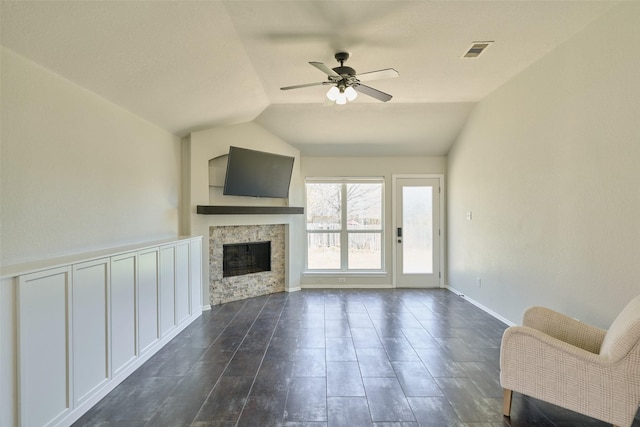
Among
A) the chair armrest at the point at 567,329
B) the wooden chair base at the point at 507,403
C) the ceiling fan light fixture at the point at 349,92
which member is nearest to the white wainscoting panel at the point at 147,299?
the ceiling fan light fixture at the point at 349,92

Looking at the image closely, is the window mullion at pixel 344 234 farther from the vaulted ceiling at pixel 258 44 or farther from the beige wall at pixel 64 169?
the beige wall at pixel 64 169

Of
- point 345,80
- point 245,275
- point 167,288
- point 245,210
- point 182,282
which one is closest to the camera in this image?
point 345,80

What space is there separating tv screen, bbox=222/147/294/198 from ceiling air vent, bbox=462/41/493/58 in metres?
2.97

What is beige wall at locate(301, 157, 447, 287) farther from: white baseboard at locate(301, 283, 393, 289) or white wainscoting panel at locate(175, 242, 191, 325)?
white wainscoting panel at locate(175, 242, 191, 325)

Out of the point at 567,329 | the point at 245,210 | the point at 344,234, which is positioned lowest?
the point at 567,329

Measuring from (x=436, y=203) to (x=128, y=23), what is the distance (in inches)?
201

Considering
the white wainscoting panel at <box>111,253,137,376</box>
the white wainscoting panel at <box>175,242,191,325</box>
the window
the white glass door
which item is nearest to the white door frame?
the white glass door

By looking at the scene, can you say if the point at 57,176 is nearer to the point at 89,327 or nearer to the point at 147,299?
the point at 89,327

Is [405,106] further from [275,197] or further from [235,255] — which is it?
[235,255]

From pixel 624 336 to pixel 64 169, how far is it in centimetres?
372

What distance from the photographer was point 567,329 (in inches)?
89.4

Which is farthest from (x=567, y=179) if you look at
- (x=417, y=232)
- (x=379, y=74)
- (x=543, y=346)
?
(x=417, y=232)

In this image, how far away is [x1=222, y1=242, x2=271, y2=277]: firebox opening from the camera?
494cm

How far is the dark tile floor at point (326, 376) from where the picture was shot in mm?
2090
